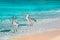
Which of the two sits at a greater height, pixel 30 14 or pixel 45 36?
pixel 30 14

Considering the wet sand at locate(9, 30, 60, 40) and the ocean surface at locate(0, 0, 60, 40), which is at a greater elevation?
the ocean surface at locate(0, 0, 60, 40)

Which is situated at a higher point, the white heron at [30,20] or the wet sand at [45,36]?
the white heron at [30,20]

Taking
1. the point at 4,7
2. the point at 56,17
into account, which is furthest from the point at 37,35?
the point at 4,7

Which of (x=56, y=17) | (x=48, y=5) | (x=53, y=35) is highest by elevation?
(x=48, y=5)

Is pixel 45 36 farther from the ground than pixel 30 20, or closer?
closer

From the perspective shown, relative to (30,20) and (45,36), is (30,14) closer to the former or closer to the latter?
(30,20)

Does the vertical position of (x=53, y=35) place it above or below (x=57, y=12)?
below

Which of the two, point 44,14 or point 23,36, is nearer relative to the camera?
point 23,36

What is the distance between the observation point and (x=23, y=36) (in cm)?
147

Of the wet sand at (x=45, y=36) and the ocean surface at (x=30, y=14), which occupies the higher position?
the ocean surface at (x=30, y=14)

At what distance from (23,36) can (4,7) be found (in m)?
0.29

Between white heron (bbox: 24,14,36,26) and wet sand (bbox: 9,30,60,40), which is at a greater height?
white heron (bbox: 24,14,36,26)

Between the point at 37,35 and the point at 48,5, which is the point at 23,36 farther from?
the point at 48,5

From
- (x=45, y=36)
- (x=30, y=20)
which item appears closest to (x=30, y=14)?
(x=30, y=20)
